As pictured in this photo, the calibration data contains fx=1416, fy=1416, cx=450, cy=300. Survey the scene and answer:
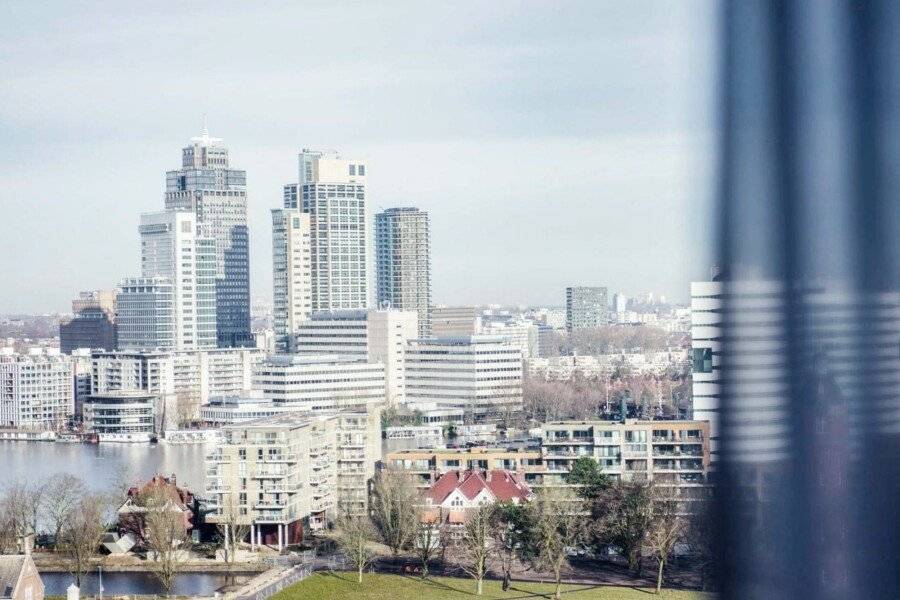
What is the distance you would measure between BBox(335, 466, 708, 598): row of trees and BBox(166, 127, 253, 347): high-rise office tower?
17972mm

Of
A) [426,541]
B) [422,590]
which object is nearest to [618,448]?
[426,541]

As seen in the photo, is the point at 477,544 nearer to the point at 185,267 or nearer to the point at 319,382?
the point at 319,382

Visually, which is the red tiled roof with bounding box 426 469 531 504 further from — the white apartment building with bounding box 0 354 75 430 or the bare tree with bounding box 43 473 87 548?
the white apartment building with bounding box 0 354 75 430

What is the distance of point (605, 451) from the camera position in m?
7.57

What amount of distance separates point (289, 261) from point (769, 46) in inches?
938

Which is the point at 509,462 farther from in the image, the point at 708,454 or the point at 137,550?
the point at 708,454

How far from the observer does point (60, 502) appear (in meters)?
7.67

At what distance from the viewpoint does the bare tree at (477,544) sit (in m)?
5.92

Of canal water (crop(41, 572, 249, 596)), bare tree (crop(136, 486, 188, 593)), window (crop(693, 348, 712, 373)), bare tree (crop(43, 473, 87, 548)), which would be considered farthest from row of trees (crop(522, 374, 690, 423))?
window (crop(693, 348, 712, 373))

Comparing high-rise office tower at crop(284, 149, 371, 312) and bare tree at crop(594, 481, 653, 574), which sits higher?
high-rise office tower at crop(284, 149, 371, 312)

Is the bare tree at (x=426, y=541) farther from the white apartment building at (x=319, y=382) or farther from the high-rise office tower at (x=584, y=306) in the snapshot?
the high-rise office tower at (x=584, y=306)

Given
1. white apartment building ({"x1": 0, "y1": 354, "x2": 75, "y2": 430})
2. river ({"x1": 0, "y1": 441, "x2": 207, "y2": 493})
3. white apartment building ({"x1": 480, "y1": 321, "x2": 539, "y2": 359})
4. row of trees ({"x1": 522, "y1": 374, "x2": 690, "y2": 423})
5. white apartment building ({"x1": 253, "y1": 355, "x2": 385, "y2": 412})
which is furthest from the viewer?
white apartment building ({"x1": 480, "y1": 321, "x2": 539, "y2": 359})

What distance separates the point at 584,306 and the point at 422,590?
1530cm

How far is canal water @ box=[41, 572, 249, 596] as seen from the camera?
6195 millimetres
